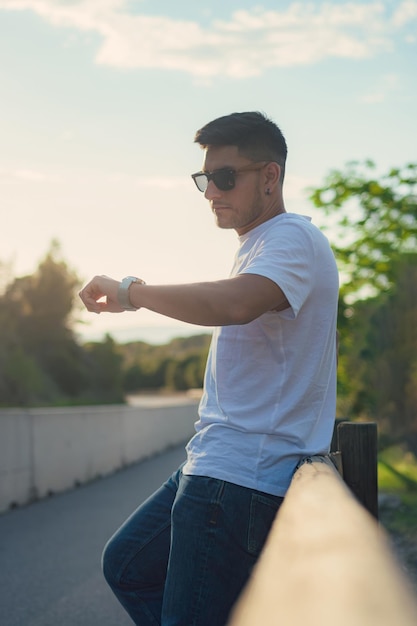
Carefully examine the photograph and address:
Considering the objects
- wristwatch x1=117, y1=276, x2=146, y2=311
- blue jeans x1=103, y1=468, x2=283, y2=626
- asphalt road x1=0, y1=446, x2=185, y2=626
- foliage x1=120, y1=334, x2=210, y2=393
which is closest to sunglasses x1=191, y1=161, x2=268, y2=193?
wristwatch x1=117, y1=276, x2=146, y2=311

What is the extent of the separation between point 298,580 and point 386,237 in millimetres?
10331

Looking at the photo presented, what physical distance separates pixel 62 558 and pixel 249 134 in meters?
5.93

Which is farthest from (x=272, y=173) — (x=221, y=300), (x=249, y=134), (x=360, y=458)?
(x=360, y=458)

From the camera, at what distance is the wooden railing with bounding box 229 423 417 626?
130 centimetres

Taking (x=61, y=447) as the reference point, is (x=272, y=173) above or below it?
above

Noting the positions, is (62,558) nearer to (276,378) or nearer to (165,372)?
(276,378)

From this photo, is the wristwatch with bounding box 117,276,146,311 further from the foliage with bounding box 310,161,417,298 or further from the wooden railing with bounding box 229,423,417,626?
the foliage with bounding box 310,161,417,298

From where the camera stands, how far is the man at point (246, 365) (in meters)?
2.79

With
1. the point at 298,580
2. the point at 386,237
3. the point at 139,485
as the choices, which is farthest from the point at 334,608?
the point at 139,485

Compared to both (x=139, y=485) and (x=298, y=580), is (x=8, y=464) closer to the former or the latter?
(x=139, y=485)

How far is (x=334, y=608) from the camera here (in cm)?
132

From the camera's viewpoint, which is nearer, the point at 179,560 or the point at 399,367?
the point at 179,560

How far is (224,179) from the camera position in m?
3.20

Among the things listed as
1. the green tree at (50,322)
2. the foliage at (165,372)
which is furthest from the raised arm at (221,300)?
the foliage at (165,372)
